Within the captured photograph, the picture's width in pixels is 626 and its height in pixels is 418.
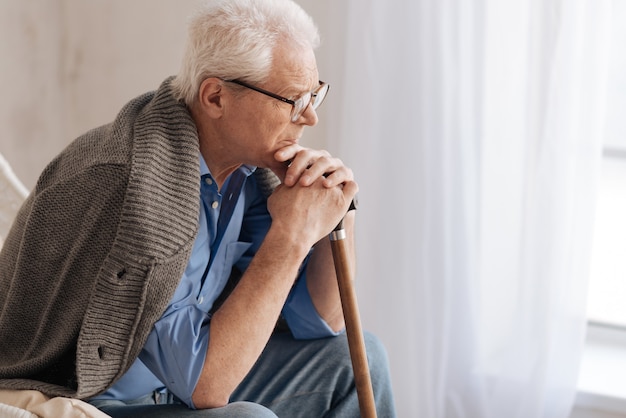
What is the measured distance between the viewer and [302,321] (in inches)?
72.1

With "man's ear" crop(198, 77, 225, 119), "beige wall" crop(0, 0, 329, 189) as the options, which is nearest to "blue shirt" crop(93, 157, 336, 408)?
"man's ear" crop(198, 77, 225, 119)

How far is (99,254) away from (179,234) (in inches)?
5.7

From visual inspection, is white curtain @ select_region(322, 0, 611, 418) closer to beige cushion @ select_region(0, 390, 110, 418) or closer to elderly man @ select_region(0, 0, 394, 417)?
elderly man @ select_region(0, 0, 394, 417)

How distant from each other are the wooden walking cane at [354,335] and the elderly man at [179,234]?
0.31 feet

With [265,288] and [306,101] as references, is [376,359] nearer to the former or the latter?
[265,288]

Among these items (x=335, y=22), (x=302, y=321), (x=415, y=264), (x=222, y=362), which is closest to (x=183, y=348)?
(x=222, y=362)

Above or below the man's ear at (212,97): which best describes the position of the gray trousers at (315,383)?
below

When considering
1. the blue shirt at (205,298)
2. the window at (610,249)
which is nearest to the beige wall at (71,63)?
the blue shirt at (205,298)

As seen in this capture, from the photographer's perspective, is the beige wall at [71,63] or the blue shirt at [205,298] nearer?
the blue shirt at [205,298]

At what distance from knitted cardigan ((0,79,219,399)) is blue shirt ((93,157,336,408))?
0.06 m

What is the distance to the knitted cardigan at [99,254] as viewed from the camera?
1.46 meters

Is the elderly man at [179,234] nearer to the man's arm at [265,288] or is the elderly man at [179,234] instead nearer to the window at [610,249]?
the man's arm at [265,288]

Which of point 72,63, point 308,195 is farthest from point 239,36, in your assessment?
point 72,63

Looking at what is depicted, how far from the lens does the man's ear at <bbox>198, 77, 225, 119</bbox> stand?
5.21 feet
